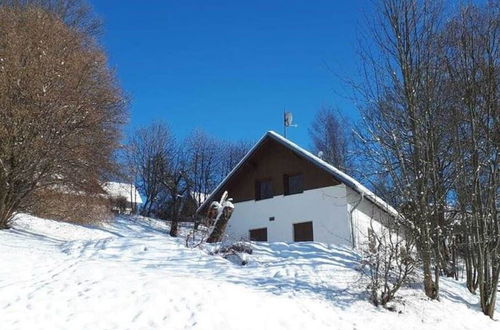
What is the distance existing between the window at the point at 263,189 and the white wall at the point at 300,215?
15.7 inches

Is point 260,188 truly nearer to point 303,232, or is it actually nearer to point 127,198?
point 303,232

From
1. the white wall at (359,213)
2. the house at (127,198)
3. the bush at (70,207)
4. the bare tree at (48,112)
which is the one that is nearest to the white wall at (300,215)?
the white wall at (359,213)

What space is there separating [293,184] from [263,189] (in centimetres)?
186

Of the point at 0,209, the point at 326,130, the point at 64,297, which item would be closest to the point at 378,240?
the point at 64,297

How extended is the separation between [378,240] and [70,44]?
13466mm

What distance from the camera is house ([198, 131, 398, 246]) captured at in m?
19.2

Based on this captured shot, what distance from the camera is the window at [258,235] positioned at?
21.9 metres

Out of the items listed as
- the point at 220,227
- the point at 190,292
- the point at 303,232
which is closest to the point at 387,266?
the point at 190,292

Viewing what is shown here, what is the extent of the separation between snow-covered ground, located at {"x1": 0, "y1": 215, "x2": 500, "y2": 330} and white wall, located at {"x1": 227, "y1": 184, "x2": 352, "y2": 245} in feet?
25.2

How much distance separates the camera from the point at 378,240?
8.78 meters

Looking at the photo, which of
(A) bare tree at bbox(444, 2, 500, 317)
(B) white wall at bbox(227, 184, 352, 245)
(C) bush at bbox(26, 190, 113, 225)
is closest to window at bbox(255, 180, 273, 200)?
(B) white wall at bbox(227, 184, 352, 245)

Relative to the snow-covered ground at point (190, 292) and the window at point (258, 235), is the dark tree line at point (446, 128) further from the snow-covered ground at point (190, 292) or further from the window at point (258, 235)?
the window at point (258, 235)

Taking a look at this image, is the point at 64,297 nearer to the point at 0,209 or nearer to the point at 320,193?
the point at 0,209

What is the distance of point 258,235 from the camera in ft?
73.1
